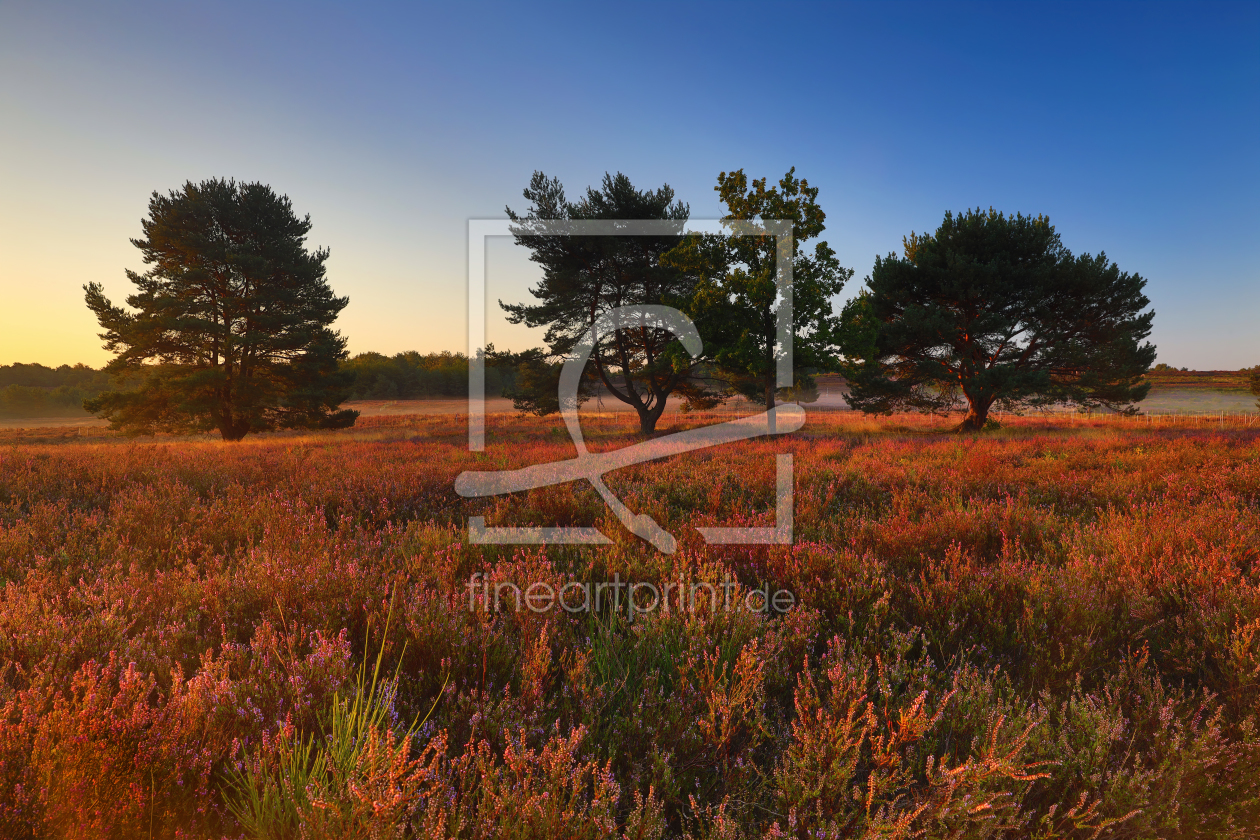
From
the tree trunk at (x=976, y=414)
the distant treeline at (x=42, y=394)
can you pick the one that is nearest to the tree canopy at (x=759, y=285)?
the tree trunk at (x=976, y=414)

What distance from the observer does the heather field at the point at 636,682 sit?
57.4 inches

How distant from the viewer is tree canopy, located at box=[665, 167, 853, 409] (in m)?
17.3

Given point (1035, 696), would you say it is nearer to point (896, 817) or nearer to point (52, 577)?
point (896, 817)

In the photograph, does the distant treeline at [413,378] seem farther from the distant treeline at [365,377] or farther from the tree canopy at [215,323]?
the tree canopy at [215,323]

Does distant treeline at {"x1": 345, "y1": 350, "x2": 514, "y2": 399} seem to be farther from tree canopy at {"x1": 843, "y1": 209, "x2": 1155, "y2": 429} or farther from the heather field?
the heather field

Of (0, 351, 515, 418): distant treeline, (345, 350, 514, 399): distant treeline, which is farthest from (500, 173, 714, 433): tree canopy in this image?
(345, 350, 514, 399): distant treeline

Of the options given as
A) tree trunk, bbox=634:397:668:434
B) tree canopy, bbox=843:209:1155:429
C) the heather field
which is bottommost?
the heather field

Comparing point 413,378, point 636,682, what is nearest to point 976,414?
point 636,682

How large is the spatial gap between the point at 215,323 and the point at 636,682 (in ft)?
86.1

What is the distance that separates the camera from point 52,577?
2.95 metres

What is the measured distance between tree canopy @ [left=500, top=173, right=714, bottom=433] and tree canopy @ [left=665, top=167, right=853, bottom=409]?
5.64 ft

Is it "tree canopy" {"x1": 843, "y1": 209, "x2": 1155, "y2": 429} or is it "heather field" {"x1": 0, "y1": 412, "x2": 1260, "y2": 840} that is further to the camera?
"tree canopy" {"x1": 843, "y1": 209, "x2": 1155, "y2": 429}

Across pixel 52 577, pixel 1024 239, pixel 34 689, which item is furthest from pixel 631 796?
pixel 1024 239

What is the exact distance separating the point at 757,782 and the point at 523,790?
0.89m
